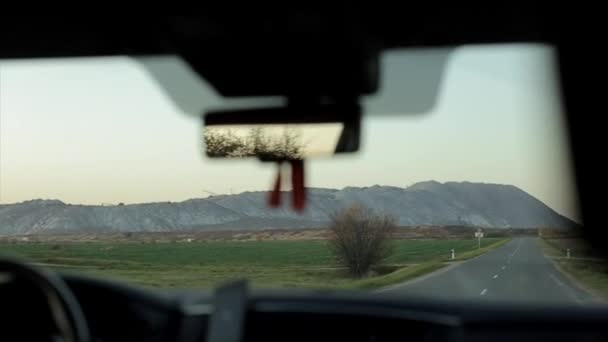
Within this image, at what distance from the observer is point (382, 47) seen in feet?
13.5

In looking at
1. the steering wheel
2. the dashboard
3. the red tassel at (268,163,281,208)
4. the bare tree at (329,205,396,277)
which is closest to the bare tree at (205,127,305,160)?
the red tassel at (268,163,281,208)

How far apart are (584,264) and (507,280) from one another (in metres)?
0.86

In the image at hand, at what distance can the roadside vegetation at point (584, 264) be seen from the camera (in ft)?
16.2

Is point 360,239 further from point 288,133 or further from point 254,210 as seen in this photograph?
point 288,133

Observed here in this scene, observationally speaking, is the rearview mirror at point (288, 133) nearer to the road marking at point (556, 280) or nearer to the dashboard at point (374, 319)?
the dashboard at point (374, 319)

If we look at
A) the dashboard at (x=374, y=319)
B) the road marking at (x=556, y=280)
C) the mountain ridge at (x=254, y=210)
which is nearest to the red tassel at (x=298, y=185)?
the mountain ridge at (x=254, y=210)

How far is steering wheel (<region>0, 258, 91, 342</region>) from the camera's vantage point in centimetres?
287

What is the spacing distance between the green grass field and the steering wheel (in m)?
1.75

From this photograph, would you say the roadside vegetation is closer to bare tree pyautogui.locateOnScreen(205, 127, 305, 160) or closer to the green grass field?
the green grass field

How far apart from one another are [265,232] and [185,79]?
3.13 feet

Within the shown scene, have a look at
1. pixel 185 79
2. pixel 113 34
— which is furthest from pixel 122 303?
pixel 113 34

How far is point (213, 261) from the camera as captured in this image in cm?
520

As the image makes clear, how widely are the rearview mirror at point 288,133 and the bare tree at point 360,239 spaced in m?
1.23

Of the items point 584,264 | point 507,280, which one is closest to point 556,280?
point 507,280
